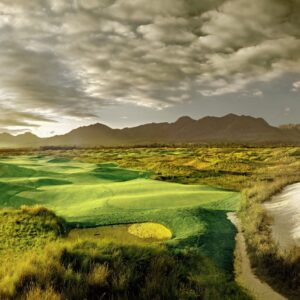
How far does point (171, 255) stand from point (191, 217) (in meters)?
4.35

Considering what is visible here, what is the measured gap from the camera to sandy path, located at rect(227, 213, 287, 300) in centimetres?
835

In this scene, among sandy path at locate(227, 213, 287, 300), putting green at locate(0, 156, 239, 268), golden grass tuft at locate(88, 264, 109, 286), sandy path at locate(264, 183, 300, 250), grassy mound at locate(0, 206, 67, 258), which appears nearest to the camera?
golden grass tuft at locate(88, 264, 109, 286)

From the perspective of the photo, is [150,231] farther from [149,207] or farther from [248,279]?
[248,279]

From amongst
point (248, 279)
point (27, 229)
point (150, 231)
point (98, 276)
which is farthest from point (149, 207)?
point (98, 276)

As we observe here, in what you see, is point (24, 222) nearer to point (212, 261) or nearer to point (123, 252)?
point (123, 252)

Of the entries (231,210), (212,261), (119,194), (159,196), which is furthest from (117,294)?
(119,194)

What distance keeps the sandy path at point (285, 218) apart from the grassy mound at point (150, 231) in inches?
141

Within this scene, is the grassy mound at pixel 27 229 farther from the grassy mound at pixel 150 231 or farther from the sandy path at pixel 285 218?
the sandy path at pixel 285 218

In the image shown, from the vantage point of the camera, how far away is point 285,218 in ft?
48.8

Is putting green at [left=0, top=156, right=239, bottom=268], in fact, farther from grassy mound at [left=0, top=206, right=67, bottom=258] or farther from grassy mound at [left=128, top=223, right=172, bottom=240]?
grassy mound at [left=0, top=206, right=67, bottom=258]

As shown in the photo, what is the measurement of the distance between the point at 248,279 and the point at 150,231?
4.15m

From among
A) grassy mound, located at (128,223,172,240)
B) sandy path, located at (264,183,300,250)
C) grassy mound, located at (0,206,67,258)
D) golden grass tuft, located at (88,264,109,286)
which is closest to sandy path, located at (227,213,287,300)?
sandy path, located at (264,183,300,250)

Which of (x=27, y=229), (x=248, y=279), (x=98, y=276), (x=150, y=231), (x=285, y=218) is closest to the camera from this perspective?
(x=98, y=276)

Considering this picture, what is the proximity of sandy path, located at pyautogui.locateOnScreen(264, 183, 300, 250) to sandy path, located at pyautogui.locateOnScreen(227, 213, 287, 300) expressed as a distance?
A: 1288 millimetres
